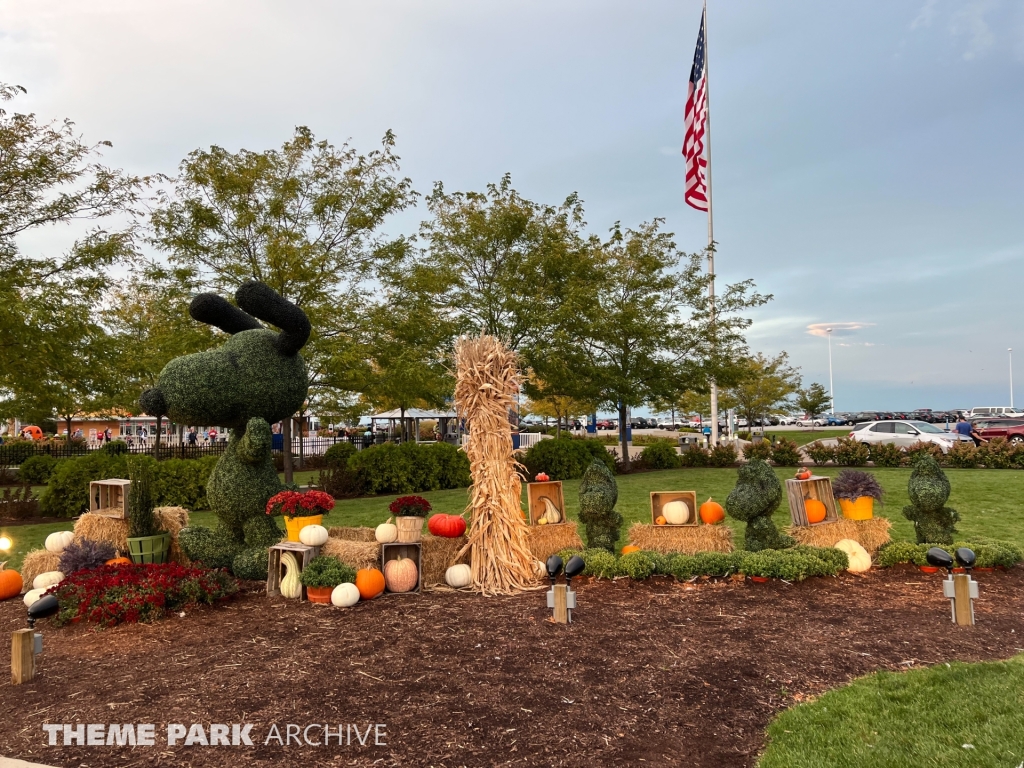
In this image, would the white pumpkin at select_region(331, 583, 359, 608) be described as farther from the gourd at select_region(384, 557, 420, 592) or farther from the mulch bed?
the gourd at select_region(384, 557, 420, 592)

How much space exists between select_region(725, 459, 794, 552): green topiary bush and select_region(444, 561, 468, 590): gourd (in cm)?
249

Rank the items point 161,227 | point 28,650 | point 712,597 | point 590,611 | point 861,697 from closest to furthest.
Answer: point 861,697, point 28,650, point 590,611, point 712,597, point 161,227

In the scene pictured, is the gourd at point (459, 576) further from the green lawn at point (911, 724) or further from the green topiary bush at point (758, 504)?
the green lawn at point (911, 724)

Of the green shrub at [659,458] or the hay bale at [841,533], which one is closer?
the hay bale at [841,533]

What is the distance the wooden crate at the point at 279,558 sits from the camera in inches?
216

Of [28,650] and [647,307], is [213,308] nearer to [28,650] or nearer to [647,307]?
[28,650]

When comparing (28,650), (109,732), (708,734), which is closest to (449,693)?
(708,734)

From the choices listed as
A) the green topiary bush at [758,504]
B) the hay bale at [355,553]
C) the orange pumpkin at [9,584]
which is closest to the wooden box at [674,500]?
the green topiary bush at [758,504]

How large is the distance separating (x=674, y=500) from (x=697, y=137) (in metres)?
17.0

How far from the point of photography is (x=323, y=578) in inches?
208

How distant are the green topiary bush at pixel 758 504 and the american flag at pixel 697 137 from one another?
16094 mm

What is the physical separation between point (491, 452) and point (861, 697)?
10.8 ft

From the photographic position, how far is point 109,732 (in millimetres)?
3078

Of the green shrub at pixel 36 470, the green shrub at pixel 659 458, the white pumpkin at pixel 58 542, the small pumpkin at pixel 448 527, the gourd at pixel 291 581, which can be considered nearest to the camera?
the gourd at pixel 291 581
